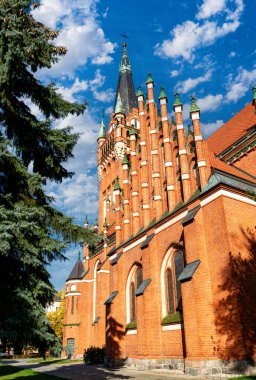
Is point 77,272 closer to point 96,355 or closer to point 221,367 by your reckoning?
point 96,355

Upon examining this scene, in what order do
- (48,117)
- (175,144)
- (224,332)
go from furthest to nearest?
(175,144) → (224,332) → (48,117)

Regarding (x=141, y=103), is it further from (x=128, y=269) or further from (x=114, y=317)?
(x=114, y=317)

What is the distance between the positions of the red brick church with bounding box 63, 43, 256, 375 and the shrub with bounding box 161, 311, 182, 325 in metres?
0.07

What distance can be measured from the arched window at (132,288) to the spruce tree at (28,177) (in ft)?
41.0

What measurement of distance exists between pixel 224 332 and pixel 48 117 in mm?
9867

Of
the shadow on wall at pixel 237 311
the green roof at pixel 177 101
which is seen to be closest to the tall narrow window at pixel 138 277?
the shadow on wall at pixel 237 311

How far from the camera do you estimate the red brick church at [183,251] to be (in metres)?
12.7

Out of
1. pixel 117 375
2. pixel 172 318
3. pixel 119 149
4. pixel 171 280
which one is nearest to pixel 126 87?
pixel 119 149

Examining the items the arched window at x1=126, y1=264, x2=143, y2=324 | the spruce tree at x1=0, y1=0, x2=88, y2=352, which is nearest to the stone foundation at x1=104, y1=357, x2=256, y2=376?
the arched window at x1=126, y1=264, x2=143, y2=324

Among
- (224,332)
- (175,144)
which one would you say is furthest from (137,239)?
(224,332)

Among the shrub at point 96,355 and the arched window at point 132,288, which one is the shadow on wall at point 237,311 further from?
the shrub at point 96,355

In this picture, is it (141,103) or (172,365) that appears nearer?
A: (172,365)

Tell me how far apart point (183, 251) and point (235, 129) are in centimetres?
926

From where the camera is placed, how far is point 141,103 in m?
22.4
